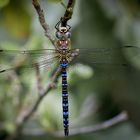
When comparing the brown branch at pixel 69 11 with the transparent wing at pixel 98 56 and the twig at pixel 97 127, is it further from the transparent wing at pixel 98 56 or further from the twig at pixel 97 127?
the twig at pixel 97 127

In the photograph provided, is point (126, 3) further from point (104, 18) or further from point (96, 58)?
point (96, 58)

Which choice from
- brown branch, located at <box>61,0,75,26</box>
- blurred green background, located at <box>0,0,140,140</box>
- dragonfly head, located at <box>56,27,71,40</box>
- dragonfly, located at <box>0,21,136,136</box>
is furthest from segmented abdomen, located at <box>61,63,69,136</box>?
brown branch, located at <box>61,0,75,26</box>

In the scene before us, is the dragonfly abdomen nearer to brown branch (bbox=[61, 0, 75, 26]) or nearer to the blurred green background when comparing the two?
the blurred green background

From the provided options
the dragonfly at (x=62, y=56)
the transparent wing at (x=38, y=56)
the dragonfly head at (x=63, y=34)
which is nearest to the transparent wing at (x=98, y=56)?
the dragonfly at (x=62, y=56)

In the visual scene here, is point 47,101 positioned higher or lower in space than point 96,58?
lower

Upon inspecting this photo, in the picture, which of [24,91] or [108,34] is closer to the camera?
[24,91]

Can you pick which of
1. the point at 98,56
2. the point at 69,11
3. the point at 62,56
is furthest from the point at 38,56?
the point at 69,11

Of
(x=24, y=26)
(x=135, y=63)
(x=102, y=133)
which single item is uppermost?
(x=24, y=26)

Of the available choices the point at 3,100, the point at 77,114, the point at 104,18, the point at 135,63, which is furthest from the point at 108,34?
the point at 3,100

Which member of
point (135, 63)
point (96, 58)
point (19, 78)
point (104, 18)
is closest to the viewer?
point (96, 58)
